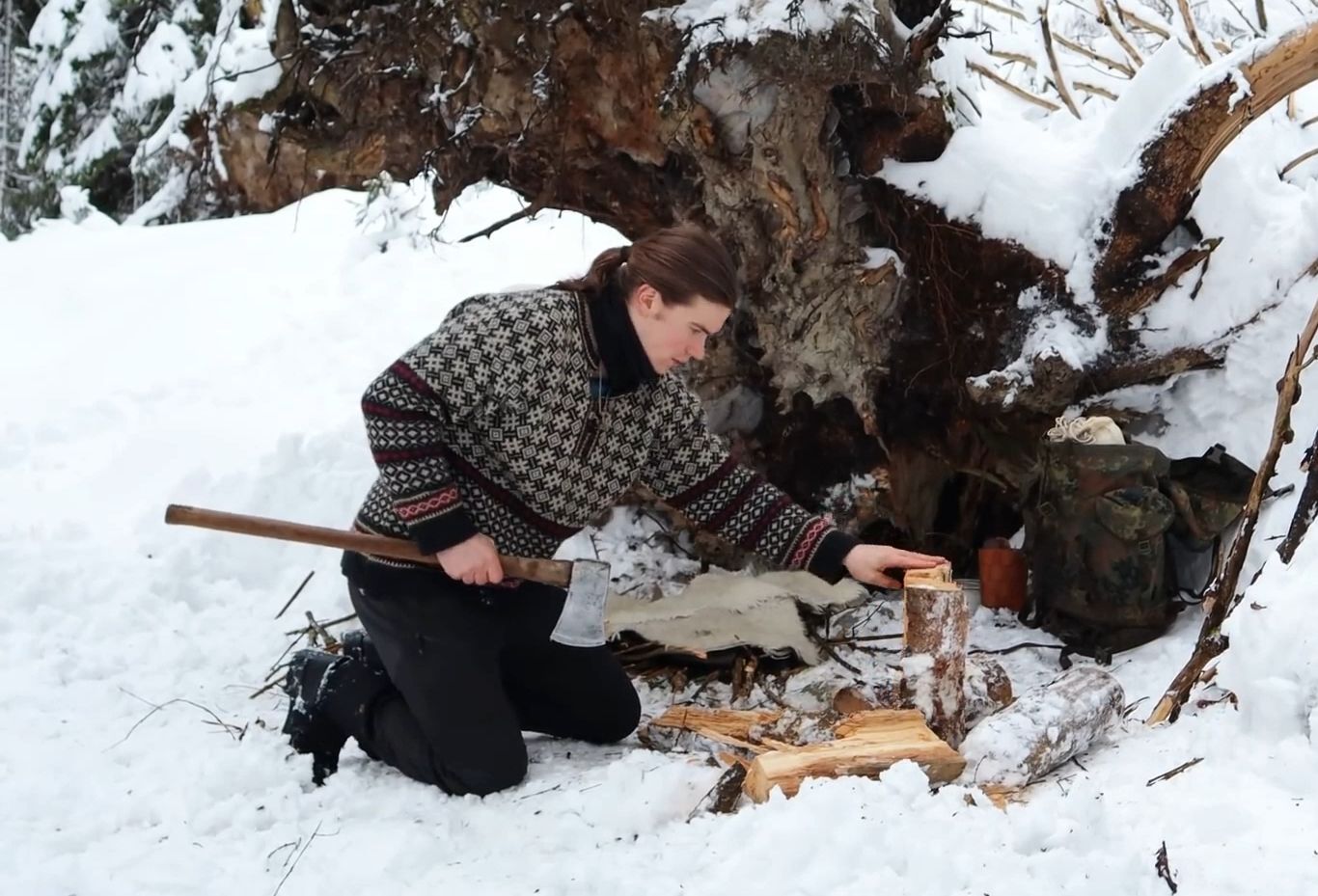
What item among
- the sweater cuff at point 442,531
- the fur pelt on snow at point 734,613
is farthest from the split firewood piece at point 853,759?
the fur pelt on snow at point 734,613

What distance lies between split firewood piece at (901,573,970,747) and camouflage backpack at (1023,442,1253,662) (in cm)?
93

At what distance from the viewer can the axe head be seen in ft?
8.71

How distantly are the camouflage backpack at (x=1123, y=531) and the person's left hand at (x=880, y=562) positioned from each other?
847 mm

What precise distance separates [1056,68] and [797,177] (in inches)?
75.1

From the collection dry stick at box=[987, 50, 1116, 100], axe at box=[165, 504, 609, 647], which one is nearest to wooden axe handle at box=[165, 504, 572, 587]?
axe at box=[165, 504, 609, 647]

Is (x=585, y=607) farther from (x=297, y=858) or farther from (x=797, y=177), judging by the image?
(x=797, y=177)

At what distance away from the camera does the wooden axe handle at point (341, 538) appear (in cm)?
249

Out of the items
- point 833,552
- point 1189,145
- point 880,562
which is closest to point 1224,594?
point 880,562

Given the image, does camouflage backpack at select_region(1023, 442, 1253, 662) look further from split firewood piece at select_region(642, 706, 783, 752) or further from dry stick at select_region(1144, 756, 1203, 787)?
dry stick at select_region(1144, 756, 1203, 787)

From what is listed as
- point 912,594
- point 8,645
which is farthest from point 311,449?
point 912,594

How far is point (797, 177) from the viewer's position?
365cm

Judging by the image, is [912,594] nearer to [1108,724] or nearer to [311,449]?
[1108,724]

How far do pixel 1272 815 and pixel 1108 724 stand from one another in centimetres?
78

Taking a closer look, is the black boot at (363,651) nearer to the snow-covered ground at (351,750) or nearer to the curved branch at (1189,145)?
the snow-covered ground at (351,750)
